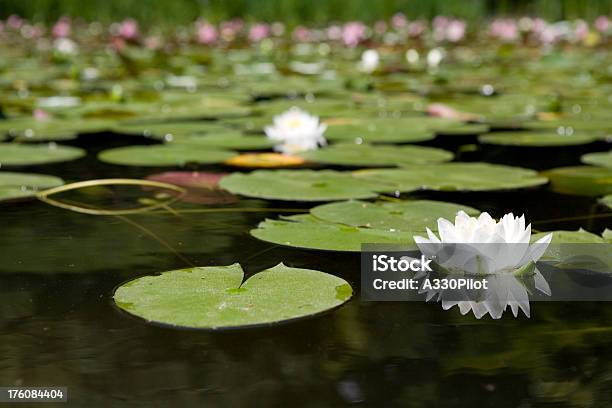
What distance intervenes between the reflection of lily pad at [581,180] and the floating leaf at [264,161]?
53cm

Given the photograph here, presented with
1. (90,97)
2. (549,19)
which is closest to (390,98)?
(90,97)

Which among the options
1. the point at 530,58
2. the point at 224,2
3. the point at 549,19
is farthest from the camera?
the point at 549,19

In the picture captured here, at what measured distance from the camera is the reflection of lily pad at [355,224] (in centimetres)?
123

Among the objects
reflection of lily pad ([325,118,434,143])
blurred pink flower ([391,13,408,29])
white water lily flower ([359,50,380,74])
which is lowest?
reflection of lily pad ([325,118,434,143])

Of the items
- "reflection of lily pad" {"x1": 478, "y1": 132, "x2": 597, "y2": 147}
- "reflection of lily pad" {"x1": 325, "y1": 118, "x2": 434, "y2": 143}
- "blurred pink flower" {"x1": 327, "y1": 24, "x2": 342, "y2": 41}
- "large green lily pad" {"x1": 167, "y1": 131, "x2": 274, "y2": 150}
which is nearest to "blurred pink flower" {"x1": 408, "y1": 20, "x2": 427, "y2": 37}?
"blurred pink flower" {"x1": 327, "y1": 24, "x2": 342, "y2": 41}

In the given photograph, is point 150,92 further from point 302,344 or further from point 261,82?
point 302,344

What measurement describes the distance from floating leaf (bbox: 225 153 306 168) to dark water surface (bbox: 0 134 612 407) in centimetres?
73

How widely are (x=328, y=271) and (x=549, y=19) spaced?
9.10 metres

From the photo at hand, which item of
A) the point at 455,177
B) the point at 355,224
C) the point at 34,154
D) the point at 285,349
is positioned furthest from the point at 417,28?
the point at 285,349

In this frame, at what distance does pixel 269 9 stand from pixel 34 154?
7.03 m

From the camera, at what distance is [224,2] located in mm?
8516

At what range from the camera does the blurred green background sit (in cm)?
859

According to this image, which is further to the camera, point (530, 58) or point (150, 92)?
point (530, 58)

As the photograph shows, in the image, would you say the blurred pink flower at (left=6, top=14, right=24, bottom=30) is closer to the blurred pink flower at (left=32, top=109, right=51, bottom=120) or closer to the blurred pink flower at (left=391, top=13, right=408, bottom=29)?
the blurred pink flower at (left=391, top=13, right=408, bottom=29)
